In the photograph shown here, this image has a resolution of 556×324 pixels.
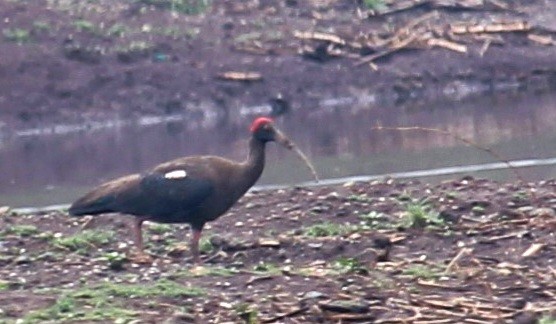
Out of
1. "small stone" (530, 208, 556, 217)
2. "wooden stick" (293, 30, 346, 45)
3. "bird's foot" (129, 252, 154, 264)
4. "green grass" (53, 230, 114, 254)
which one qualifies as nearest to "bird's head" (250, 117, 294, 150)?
"green grass" (53, 230, 114, 254)

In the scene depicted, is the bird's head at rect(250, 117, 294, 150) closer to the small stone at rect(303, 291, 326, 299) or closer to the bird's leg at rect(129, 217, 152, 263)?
the bird's leg at rect(129, 217, 152, 263)

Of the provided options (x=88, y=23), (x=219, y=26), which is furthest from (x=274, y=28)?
(x=88, y=23)

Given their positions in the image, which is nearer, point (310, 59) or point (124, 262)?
point (124, 262)

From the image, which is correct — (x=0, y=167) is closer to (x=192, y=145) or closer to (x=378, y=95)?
(x=192, y=145)

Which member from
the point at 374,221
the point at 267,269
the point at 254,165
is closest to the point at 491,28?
the point at 374,221

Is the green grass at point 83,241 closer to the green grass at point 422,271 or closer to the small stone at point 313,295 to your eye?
the green grass at point 422,271

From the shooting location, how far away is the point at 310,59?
25891 millimetres

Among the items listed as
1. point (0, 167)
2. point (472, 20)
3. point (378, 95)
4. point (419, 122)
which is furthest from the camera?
point (472, 20)

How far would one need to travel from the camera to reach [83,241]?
1211 cm

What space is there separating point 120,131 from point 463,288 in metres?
14.2

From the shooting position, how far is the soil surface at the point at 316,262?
30.1 feet

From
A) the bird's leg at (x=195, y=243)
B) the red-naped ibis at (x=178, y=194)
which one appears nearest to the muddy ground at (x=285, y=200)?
the bird's leg at (x=195, y=243)

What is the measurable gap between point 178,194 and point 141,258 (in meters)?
0.71

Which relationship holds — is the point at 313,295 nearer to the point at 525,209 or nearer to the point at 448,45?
the point at 525,209
